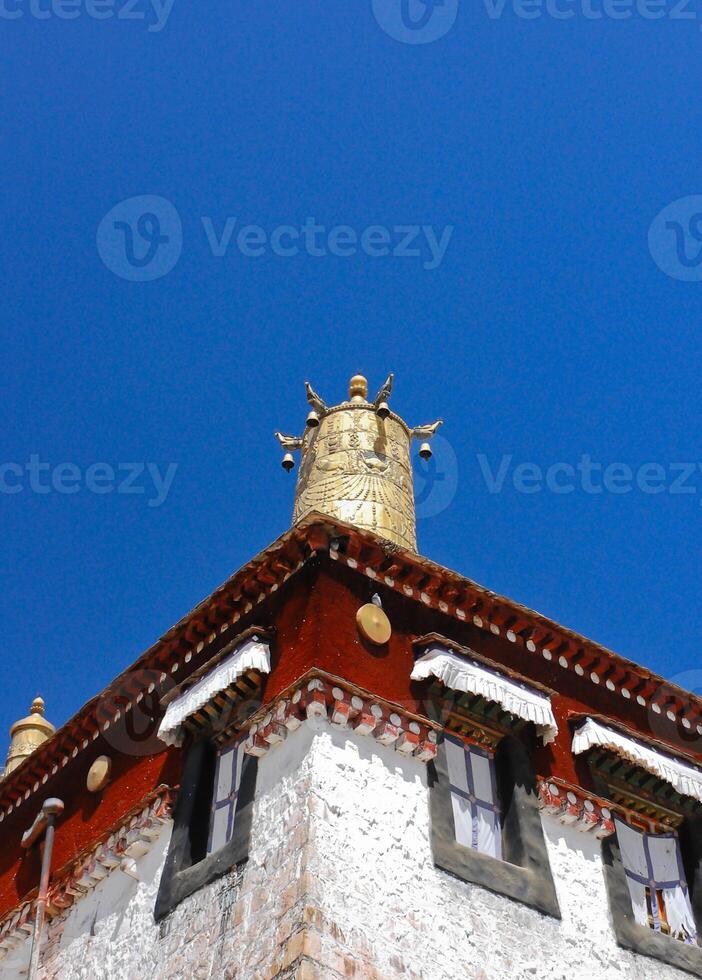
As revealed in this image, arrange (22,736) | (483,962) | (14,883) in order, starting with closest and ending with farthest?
1. (483,962)
2. (14,883)
3. (22,736)

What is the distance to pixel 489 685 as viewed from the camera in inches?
587

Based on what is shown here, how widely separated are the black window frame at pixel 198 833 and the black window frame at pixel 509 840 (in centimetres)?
186

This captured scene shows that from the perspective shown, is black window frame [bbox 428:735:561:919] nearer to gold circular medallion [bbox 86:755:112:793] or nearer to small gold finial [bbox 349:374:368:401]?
gold circular medallion [bbox 86:755:112:793]

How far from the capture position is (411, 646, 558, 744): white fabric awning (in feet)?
48.0

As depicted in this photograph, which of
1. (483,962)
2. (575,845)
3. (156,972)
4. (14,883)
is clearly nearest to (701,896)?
(575,845)

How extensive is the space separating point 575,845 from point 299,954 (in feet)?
13.6

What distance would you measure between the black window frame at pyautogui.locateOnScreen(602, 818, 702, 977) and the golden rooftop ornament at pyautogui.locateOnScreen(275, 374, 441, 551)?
23.2 ft

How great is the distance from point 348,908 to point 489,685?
3.56m

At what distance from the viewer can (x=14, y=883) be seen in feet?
56.0

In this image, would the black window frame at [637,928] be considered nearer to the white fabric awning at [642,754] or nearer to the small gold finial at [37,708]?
the white fabric awning at [642,754]

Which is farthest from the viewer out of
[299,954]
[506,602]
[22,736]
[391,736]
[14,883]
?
[22,736]

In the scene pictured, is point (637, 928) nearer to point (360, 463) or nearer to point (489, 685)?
point (489, 685)

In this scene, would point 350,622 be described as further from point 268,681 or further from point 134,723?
point 134,723

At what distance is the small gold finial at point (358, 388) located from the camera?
78.7 ft
